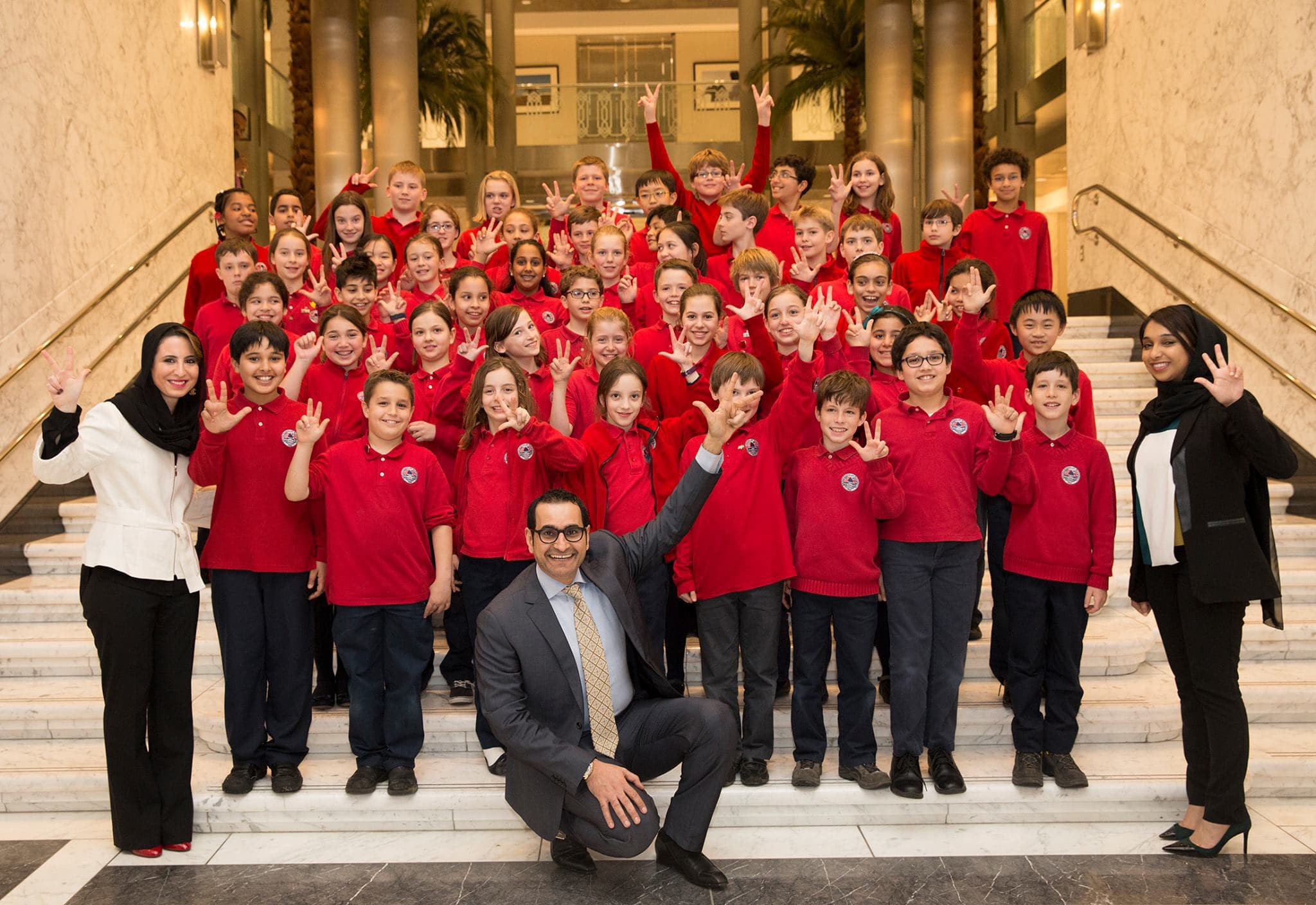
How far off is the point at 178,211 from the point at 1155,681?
293 inches

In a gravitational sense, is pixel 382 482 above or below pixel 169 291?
below

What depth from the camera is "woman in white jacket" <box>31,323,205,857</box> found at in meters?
3.81

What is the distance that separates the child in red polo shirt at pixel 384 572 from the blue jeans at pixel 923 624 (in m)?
1.68

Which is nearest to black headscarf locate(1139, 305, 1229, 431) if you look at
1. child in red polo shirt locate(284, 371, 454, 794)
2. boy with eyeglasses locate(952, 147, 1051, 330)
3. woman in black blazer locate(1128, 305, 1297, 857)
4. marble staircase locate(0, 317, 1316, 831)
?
woman in black blazer locate(1128, 305, 1297, 857)

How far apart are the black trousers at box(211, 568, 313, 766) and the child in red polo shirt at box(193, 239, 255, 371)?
5.99 feet

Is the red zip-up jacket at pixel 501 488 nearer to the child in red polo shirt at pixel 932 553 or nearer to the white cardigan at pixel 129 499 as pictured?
the white cardigan at pixel 129 499

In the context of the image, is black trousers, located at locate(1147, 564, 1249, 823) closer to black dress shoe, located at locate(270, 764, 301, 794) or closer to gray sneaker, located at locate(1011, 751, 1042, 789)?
gray sneaker, located at locate(1011, 751, 1042, 789)

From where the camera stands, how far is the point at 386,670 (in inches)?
168

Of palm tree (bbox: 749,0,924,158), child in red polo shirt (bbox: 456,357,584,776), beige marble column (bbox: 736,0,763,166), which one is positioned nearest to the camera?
child in red polo shirt (bbox: 456,357,584,776)

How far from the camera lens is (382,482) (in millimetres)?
4207

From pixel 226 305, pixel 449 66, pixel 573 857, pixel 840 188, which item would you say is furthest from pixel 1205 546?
pixel 449 66

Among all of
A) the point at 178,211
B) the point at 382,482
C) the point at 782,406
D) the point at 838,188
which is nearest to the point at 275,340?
the point at 382,482

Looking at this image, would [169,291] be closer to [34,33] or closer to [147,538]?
[34,33]

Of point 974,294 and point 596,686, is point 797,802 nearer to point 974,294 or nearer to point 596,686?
point 596,686
